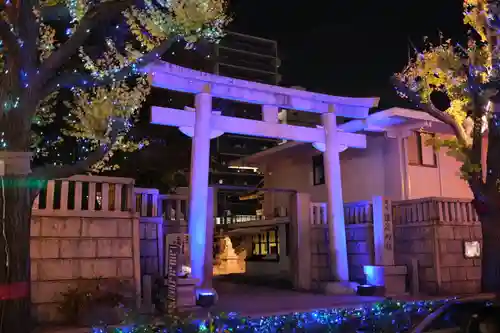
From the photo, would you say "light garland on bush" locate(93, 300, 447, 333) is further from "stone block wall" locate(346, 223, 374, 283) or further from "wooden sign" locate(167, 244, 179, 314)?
"stone block wall" locate(346, 223, 374, 283)

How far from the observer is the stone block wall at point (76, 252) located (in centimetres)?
1122

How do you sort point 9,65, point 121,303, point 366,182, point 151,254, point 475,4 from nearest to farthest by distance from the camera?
point 9,65, point 121,303, point 475,4, point 151,254, point 366,182

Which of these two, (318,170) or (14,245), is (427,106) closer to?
(14,245)

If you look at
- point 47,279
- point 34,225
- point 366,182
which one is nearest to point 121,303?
point 47,279

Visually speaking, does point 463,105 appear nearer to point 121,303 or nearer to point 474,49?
point 474,49

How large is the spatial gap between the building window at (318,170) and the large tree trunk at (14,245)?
16537 millimetres

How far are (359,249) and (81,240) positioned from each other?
10.1 meters

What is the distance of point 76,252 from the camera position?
464 inches

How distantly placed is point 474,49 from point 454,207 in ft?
18.7

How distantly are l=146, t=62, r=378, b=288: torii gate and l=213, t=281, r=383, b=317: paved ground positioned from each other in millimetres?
1217

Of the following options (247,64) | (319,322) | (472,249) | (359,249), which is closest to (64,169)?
(319,322)

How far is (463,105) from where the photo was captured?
45.4 ft

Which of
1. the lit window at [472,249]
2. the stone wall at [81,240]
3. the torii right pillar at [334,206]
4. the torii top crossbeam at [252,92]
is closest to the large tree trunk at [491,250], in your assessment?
the lit window at [472,249]

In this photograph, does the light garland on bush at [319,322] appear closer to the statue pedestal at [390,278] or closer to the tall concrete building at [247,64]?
the statue pedestal at [390,278]
